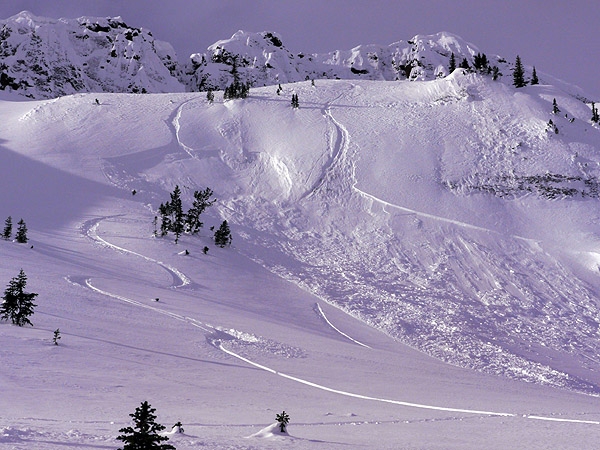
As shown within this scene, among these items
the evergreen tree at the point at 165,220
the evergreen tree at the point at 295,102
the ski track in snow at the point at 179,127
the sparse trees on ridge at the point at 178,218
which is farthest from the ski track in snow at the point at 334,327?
the evergreen tree at the point at 295,102

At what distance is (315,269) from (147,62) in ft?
487

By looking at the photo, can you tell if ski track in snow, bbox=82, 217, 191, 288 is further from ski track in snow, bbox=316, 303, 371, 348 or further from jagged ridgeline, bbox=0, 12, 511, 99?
jagged ridgeline, bbox=0, 12, 511, 99

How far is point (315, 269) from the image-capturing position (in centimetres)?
3131

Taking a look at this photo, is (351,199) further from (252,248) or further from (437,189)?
(252,248)

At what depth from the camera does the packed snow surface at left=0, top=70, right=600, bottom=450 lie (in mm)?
8156

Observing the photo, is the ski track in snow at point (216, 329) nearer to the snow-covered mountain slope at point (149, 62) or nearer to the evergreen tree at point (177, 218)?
the evergreen tree at point (177, 218)

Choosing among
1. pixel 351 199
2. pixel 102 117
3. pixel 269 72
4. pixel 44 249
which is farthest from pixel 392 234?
pixel 269 72

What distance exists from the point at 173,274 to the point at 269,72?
514 ft

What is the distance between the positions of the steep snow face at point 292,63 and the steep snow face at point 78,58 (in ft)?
43.4

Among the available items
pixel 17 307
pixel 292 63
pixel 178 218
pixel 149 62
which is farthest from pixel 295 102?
pixel 292 63

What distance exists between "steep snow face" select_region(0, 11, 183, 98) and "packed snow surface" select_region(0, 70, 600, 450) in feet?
277

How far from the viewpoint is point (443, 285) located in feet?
99.9

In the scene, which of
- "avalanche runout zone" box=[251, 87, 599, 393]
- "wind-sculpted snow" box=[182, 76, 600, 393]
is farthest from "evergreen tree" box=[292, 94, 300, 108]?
"avalanche runout zone" box=[251, 87, 599, 393]

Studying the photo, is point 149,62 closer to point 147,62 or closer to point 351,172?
point 147,62
